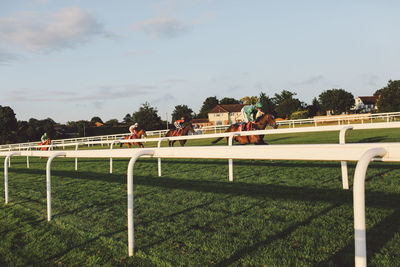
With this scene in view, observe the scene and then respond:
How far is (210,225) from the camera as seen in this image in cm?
313

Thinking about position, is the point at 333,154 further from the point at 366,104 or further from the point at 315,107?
the point at 366,104

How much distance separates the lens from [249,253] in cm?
240

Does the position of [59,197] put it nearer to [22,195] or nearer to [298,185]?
[22,195]

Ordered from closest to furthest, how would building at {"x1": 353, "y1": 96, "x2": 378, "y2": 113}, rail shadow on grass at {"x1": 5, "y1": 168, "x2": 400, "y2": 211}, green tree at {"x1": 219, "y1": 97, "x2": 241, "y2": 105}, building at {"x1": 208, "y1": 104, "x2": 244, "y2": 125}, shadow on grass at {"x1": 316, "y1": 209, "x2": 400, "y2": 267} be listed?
shadow on grass at {"x1": 316, "y1": 209, "x2": 400, "y2": 267} < rail shadow on grass at {"x1": 5, "y1": 168, "x2": 400, "y2": 211} < building at {"x1": 208, "y1": 104, "x2": 244, "y2": 125} < building at {"x1": 353, "y1": 96, "x2": 378, "y2": 113} < green tree at {"x1": 219, "y1": 97, "x2": 241, "y2": 105}

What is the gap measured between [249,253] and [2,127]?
69896mm

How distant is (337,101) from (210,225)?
83.8 meters

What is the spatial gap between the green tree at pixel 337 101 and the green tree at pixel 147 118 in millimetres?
44871

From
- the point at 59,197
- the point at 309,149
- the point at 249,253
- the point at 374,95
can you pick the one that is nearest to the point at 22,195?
the point at 59,197

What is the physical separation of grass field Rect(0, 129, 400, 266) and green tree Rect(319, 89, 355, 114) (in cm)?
8062

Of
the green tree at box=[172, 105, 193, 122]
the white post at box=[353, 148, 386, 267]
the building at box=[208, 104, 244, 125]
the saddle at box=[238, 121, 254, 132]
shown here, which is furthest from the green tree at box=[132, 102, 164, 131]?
the white post at box=[353, 148, 386, 267]

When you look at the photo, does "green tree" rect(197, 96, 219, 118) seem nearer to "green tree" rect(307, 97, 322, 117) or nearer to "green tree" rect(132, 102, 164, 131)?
"green tree" rect(307, 97, 322, 117)

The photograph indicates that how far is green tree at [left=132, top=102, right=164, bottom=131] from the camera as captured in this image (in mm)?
65819

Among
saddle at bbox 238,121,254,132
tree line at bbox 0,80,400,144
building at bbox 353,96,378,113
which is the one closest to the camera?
saddle at bbox 238,121,254,132

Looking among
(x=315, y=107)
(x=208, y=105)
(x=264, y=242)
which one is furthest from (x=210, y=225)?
(x=208, y=105)
